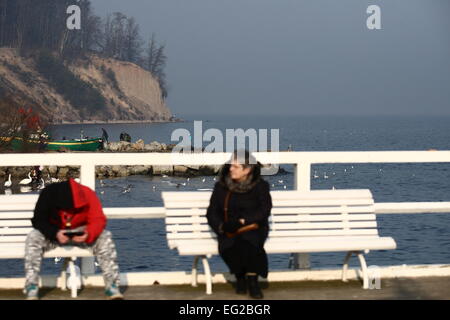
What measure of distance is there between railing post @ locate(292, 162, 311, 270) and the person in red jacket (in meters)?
1.73

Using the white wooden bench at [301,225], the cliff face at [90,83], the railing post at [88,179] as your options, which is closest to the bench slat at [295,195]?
the white wooden bench at [301,225]

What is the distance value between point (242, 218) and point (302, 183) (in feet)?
3.22

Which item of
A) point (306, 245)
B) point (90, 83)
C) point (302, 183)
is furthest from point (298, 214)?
point (90, 83)

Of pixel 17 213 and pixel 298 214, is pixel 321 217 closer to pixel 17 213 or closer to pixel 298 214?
pixel 298 214

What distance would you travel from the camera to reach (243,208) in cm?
683

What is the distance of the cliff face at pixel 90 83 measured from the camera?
545ft

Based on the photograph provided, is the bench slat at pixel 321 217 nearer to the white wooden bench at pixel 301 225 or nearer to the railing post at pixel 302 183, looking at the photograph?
the white wooden bench at pixel 301 225

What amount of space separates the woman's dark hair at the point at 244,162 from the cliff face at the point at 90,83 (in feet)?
507

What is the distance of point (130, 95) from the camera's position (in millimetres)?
198125

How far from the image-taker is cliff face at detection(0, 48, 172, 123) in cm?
16600

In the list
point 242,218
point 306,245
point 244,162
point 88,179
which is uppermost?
point 244,162

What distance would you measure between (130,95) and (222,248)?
19302 centimetres

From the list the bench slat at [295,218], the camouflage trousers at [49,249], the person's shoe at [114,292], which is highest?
the bench slat at [295,218]
